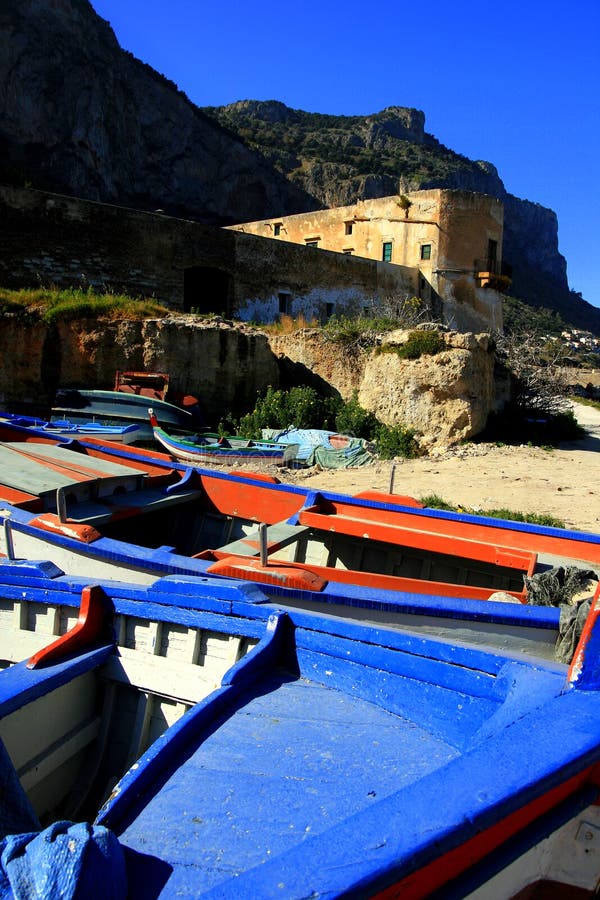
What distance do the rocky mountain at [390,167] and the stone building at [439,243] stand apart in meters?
36.4

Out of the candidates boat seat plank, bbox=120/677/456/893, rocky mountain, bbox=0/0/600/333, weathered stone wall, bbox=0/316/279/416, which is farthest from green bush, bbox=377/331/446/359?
boat seat plank, bbox=120/677/456/893

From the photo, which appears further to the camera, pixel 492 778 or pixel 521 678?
pixel 521 678

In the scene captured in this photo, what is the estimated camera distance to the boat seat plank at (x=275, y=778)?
2.11m

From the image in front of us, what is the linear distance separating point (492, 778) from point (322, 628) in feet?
4.45

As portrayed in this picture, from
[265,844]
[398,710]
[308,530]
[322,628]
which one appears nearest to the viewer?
[265,844]

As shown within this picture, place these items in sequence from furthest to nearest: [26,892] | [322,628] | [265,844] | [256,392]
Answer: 1. [256,392]
2. [322,628]
3. [265,844]
4. [26,892]

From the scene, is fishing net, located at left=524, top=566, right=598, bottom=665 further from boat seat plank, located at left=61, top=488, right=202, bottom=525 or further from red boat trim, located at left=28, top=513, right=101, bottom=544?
boat seat plank, located at left=61, top=488, right=202, bottom=525

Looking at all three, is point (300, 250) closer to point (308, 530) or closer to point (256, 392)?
point (256, 392)

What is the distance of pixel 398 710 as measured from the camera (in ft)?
9.16

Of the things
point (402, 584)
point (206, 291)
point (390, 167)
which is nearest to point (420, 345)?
point (206, 291)

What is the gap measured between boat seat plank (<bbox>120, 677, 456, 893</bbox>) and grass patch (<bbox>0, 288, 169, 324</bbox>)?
16344 millimetres

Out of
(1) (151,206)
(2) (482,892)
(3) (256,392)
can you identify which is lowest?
(2) (482,892)

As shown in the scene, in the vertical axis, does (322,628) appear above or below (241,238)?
below

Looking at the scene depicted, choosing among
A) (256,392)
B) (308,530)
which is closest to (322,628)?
(308,530)
